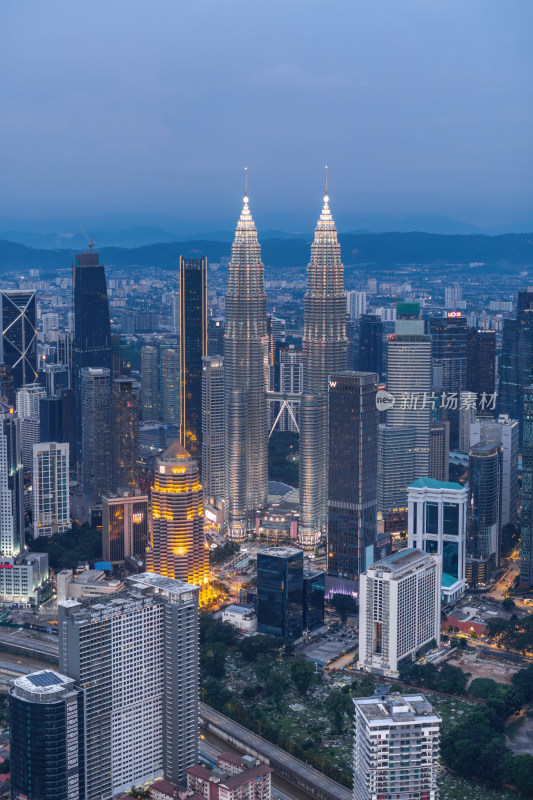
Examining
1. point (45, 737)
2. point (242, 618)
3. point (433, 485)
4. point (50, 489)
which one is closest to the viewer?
point (45, 737)

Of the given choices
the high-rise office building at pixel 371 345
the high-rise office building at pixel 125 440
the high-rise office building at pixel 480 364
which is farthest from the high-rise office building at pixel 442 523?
the high-rise office building at pixel 371 345

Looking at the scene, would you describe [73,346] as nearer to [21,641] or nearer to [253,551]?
[253,551]

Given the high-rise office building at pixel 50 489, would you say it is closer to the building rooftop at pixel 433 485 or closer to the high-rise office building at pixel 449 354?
the building rooftop at pixel 433 485

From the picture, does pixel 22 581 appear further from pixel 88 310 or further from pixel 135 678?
pixel 88 310

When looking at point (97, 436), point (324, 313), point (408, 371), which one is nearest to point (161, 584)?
point (324, 313)

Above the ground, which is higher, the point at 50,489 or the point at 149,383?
the point at 149,383

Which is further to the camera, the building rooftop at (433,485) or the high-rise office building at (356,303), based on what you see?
the high-rise office building at (356,303)

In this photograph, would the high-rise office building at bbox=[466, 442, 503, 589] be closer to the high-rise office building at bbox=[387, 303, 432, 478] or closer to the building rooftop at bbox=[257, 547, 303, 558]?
the building rooftop at bbox=[257, 547, 303, 558]
